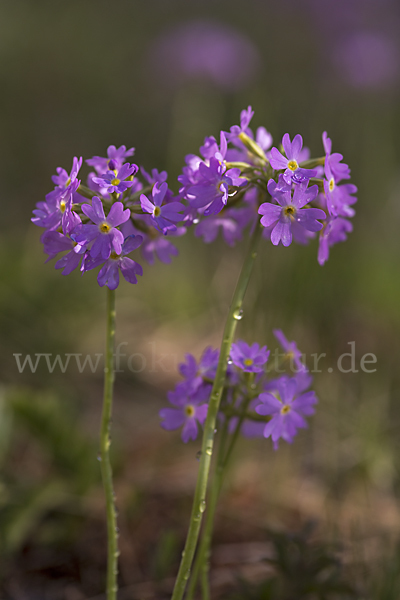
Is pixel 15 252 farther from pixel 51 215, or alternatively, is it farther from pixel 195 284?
pixel 51 215

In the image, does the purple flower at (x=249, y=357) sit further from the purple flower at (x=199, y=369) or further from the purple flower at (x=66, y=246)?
the purple flower at (x=66, y=246)

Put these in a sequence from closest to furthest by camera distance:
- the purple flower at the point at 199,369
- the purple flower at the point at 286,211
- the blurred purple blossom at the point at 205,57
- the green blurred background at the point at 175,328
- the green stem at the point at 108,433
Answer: the purple flower at the point at 286,211 → the green stem at the point at 108,433 → the purple flower at the point at 199,369 → the green blurred background at the point at 175,328 → the blurred purple blossom at the point at 205,57

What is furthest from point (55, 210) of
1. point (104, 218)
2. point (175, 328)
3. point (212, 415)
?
point (175, 328)

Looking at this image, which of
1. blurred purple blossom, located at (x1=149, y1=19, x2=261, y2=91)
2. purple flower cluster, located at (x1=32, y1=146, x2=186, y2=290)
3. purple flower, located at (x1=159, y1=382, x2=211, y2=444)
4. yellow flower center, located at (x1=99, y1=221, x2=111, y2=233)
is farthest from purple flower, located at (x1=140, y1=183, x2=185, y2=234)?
blurred purple blossom, located at (x1=149, y1=19, x2=261, y2=91)

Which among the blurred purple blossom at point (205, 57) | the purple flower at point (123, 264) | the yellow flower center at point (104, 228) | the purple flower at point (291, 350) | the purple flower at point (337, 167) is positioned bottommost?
the purple flower at point (291, 350)

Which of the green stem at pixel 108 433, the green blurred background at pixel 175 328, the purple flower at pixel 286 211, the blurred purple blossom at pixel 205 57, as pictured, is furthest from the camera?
the blurred purple blossom at pixel 205 57

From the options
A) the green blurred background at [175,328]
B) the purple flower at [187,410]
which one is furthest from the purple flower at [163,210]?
the green blurred background at [175,328]
